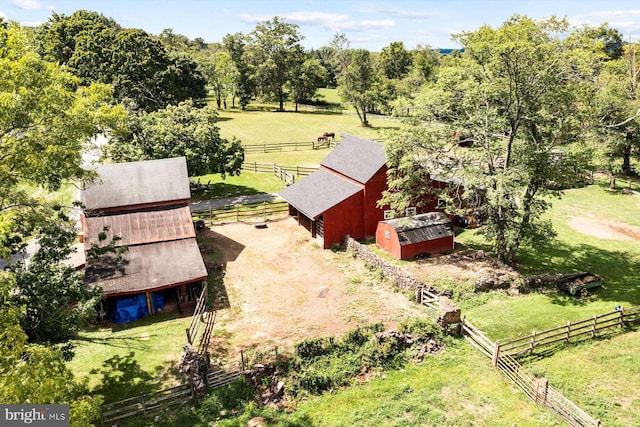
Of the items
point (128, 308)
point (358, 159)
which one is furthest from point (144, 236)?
point (358, 159)

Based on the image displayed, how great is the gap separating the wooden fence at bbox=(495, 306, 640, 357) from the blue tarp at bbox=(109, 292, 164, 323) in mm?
16588

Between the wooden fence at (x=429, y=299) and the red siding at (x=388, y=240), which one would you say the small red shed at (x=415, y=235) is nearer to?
the red siding at (x=388, y=240)

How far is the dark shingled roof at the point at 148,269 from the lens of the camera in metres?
21.2

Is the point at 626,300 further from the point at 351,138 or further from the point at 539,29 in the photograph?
the point at 351,138

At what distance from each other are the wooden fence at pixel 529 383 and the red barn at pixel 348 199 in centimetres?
1174

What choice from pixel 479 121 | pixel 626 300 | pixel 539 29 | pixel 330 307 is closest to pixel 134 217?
pixel 330 307

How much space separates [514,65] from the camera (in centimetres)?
2247

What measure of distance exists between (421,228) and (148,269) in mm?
16481

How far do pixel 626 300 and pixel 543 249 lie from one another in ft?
23.3

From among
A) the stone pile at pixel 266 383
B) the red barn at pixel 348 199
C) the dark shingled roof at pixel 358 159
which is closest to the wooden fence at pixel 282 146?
the dark shingled roof at pixel 358 159

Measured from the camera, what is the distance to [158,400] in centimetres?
1505

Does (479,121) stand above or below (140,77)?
below

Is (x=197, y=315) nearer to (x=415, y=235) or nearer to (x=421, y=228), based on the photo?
(x=415, y=235)

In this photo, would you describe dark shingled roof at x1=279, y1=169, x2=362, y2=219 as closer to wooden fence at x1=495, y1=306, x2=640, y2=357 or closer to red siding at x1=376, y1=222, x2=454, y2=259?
red siding at x1=376, y1=222, x2=454, y2=259
